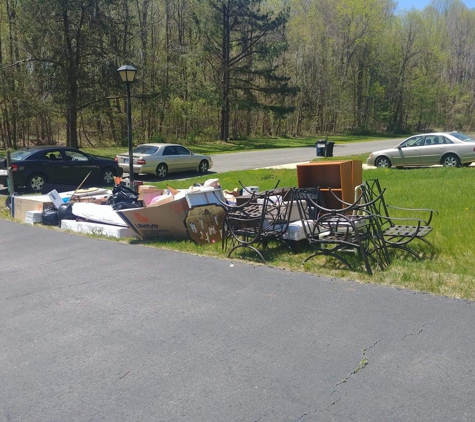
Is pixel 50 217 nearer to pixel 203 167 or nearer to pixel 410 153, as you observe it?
pixel 203 167

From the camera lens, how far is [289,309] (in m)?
4.84

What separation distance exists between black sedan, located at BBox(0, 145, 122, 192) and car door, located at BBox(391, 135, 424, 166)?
10.7m

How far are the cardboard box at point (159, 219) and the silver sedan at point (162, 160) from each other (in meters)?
11.0

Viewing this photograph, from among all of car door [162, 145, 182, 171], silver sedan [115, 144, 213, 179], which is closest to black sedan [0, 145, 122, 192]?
silver sedan [115, 144, 213, 179]

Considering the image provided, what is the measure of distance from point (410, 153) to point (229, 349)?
16520 mm

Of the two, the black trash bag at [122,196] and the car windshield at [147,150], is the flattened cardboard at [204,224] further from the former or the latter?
the car windshield at [147,150]

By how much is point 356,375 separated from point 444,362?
0.68 m

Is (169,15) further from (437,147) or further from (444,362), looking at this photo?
(444,362)

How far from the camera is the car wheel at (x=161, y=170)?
63.9 feet

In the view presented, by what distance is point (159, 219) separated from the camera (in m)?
8.15

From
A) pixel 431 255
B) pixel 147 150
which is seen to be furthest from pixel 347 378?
pixel 147 150

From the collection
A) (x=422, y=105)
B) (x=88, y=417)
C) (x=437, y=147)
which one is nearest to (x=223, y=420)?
(x=88, y=417)


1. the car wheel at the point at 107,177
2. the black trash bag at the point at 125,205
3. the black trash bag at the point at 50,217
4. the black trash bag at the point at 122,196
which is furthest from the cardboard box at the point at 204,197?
the car wheel at the point at 107,177

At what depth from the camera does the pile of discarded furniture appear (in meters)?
6.38
